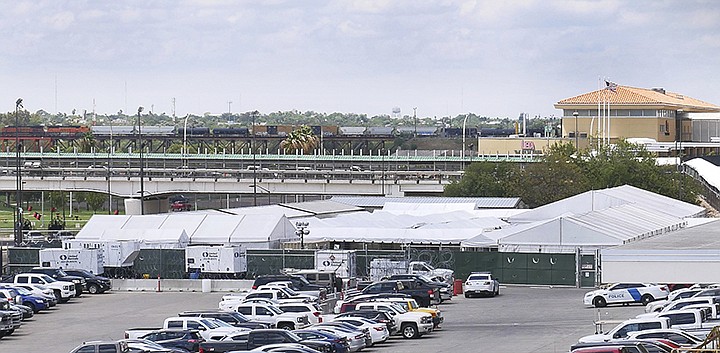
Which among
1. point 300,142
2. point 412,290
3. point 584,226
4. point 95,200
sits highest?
point 300,142

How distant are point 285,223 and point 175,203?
339ft

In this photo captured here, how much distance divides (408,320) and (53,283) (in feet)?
72.1

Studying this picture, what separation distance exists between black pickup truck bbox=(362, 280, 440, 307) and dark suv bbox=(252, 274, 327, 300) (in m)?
2.49

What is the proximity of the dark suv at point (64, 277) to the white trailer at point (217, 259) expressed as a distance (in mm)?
5609

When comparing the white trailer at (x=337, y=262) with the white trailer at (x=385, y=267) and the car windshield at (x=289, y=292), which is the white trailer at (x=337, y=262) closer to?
the white trailer at (x=385, y=267)

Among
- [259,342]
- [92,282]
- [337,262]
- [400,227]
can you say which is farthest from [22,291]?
[400,227]

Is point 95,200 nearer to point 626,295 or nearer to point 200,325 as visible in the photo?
point 626,295

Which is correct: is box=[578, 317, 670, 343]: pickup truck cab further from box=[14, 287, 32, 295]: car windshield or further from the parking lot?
box=[14, 287, 32, 295]: car windshield

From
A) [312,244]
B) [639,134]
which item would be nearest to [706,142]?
[639,134]

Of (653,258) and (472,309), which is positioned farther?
(472,309)

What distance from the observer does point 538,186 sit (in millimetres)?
114938

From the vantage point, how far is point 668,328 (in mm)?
40250

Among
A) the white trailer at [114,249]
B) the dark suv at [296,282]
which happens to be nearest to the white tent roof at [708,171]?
the dark suv at [296,282]

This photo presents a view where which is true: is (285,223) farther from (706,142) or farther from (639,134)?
(706,142)
